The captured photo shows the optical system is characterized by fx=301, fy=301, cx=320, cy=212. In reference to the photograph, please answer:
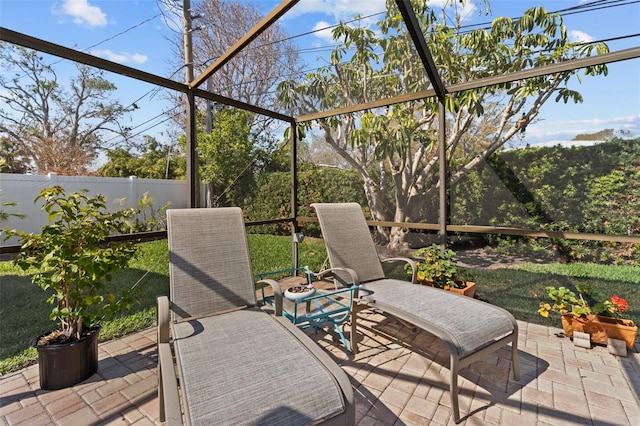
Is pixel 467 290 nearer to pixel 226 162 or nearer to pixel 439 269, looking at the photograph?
pixel 439 269

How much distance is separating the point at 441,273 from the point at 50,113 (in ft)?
28.0

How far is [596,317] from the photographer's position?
2918mm

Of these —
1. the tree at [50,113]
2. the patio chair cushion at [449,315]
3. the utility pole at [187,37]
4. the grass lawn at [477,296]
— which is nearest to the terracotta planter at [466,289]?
the grass lawn at [477,296]

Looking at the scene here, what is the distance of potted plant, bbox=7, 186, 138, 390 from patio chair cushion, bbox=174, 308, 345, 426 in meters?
0.87

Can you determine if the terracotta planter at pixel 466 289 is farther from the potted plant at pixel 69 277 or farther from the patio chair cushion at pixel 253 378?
the potted plant at pixel 69 277

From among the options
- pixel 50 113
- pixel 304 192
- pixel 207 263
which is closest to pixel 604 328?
pixel 207 263

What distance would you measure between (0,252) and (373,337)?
3.16 meters

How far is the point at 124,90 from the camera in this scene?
765 centimetres

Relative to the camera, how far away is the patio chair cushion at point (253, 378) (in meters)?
1.28

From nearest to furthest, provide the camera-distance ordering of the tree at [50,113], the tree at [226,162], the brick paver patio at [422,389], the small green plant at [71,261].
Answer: the brick paver patio at [422,389] → the small green plant at [71,261] → the tree at [50,113] → the tree at [226,162]

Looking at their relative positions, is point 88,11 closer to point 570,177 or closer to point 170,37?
point 170,37

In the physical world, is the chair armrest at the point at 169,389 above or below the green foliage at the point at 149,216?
below

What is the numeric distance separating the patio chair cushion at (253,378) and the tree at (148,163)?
6.35m

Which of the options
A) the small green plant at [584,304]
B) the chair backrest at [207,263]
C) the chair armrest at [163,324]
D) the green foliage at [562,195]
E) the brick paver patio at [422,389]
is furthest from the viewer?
the green foliage at [562,195]
